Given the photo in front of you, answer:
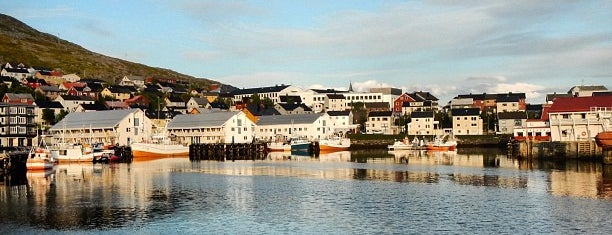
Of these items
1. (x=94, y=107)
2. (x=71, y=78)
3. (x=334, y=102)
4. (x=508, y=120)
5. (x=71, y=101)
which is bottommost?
(x=508, y=120)

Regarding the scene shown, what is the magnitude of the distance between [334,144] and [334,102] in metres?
74.9

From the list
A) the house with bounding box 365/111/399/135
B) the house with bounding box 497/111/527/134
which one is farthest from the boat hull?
the house with bounding box 497/111/527/134

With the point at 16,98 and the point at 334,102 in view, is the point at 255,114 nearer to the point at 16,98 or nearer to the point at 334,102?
the point at 16,98

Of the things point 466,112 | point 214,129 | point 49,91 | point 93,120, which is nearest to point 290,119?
point 214,129

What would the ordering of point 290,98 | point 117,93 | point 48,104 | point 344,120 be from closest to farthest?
point 48,104 → point 344,120 → point 117,93 → point 290,98

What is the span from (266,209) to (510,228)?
41.1ft

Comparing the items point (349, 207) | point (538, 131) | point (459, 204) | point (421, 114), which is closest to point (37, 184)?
point (349, 207)

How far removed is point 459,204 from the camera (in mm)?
35906

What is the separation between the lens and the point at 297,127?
124312 millimetres

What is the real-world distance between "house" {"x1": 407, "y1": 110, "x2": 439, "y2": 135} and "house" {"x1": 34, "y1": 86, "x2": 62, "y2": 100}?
78.3 meters

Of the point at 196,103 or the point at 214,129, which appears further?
the point at 196,103

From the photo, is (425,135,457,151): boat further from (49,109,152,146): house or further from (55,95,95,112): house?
(55,95,95,112): house

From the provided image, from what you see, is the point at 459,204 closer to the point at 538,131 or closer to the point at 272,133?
the point at 538,131

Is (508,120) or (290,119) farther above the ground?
(290,119)
